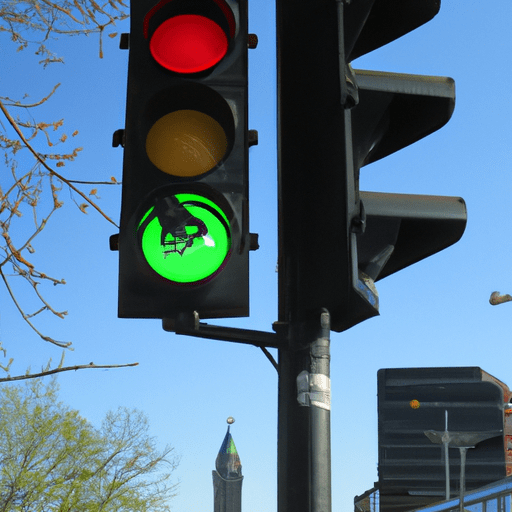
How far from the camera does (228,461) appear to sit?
391 ft

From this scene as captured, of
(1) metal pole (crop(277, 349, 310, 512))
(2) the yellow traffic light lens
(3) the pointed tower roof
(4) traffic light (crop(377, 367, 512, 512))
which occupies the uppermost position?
(3) the pointed tower roof

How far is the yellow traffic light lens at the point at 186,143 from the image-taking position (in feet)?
7.63

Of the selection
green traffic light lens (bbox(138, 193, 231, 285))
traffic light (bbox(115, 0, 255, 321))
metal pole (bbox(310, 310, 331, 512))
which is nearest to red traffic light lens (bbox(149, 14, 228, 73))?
traffic light (bbox(115, 0, 255, 321))

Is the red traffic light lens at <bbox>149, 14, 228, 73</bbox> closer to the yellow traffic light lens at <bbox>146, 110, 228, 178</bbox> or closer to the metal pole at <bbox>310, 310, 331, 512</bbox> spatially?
the yellow traffic light lens at <bbox>146, 110, 228, 178</bbox>

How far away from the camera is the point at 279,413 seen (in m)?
2.30

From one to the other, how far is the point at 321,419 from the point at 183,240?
608 millimetres

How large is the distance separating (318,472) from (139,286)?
0.69 meters

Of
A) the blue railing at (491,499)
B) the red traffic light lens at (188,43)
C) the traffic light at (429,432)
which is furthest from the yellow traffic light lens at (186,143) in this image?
the traffic light at (429,432)

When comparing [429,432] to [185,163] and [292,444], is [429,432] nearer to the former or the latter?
[292,444]

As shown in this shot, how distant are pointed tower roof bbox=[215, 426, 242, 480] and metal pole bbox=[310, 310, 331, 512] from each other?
118 meters

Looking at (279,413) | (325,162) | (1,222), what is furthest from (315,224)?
(1,222)

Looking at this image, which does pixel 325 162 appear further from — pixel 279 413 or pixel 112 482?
pixel 112 482

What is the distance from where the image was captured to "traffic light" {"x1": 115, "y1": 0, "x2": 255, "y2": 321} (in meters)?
2.26

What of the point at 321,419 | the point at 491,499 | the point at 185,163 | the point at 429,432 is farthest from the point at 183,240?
the point at 429,432
